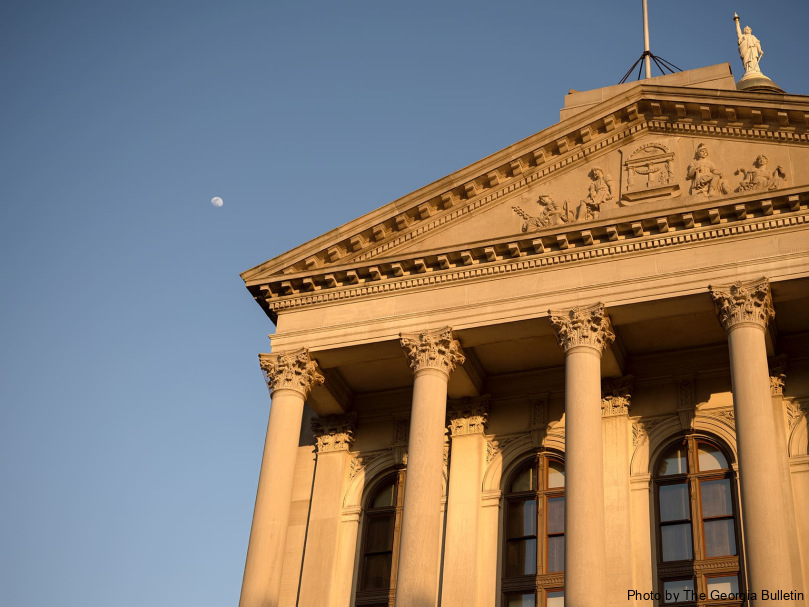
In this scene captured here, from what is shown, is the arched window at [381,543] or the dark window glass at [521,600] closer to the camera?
the dark window glass at [521,600]

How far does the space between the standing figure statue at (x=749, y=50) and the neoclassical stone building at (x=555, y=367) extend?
3217mm

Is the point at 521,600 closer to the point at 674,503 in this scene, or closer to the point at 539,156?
the point at 674,503

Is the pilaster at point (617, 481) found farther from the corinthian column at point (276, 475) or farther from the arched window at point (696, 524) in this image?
the corinthian column at point (276, 475)

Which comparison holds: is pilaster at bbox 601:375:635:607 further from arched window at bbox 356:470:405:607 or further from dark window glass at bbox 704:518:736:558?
arched window at bbox 356:470:405:607

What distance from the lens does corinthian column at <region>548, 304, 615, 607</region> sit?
2197 cm

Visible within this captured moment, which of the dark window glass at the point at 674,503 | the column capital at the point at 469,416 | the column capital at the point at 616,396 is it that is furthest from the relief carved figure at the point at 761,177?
the column capital at the point at 469,416

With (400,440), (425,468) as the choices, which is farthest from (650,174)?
(400,440)

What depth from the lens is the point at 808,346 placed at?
26.5 m

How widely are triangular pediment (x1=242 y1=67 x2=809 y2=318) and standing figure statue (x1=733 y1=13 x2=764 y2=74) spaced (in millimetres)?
7166

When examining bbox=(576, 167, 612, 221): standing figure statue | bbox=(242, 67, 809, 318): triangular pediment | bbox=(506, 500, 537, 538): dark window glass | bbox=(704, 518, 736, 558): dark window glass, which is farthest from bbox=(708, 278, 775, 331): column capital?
bbox=(506, 500, 537, 538): dark window glass

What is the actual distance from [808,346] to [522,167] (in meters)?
8.22

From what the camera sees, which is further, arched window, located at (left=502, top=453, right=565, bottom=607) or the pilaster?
arched window, located at (left=502, top=453, right=565, bottom=607)

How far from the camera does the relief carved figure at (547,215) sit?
26922mm

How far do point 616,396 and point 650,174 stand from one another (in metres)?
→ 5.57
